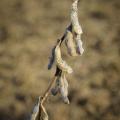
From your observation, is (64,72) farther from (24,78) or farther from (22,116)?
(24,78)

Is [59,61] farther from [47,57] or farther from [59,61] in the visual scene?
[47,57]

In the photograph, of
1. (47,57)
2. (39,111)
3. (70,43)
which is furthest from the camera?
(47,57)

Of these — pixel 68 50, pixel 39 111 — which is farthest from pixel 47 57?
pixel 68 50

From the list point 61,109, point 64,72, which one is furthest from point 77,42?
point 61,109

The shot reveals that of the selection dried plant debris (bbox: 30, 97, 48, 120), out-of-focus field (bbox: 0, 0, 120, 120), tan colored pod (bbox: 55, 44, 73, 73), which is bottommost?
out-of-focus field (bbox: 0, 0, 120, 120)

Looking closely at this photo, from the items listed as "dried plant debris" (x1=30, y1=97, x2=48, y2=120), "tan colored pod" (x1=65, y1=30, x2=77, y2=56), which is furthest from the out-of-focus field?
"tan colored pod" (x1=65, y1=30, x2=77, y2=56)

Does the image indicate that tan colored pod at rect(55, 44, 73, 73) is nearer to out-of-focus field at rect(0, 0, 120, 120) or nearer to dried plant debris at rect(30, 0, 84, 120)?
dried plant debris at rect(30, 0, 84, 120)

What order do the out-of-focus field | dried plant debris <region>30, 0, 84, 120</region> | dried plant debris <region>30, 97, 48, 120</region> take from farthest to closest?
the out-of-focus field → dried plant debris <region>30, 97, 48, 120</region> → dried plant debris <region>30, 0, 84, 120</region>

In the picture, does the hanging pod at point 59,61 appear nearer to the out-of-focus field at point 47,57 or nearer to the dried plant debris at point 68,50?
the dried plant debris at point 68,50
